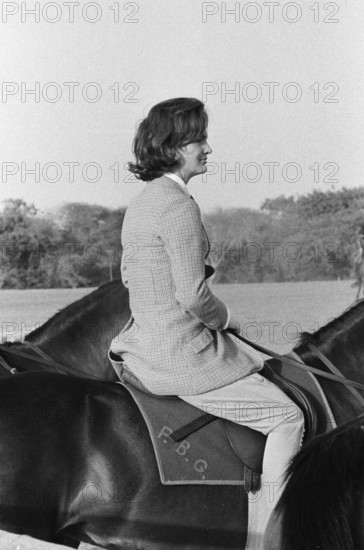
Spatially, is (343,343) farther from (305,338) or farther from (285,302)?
(285,302)

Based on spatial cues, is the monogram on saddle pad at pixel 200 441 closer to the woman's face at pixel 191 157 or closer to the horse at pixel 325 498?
the horse at pixel 325 498

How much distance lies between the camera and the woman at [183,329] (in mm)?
2551

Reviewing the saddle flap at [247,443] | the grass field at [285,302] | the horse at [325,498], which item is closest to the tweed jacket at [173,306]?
the saddle flap at [247,443]

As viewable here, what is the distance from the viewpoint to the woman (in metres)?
2.55

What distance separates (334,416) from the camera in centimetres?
276

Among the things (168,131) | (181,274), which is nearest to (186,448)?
(181,274)

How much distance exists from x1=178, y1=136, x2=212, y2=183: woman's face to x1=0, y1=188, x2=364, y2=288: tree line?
15.5 feet

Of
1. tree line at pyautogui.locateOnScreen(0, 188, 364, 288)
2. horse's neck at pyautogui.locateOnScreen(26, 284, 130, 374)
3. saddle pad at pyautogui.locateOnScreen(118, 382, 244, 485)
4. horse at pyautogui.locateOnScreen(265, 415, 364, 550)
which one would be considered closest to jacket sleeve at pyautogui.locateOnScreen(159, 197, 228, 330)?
saddle pad at pyautogui.locateOnScreen(118, 382, 244, 485)

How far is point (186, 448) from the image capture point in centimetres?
262

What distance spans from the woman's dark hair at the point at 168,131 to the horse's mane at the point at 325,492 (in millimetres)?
1032

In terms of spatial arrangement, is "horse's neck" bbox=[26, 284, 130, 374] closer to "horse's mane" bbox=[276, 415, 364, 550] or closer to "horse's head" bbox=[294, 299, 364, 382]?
"horse's head" bbox=[294, 299, 364, 382]

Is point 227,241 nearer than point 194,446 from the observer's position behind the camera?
No

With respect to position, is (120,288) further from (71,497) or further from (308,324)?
(308,324)

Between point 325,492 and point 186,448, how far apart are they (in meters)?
0.73
